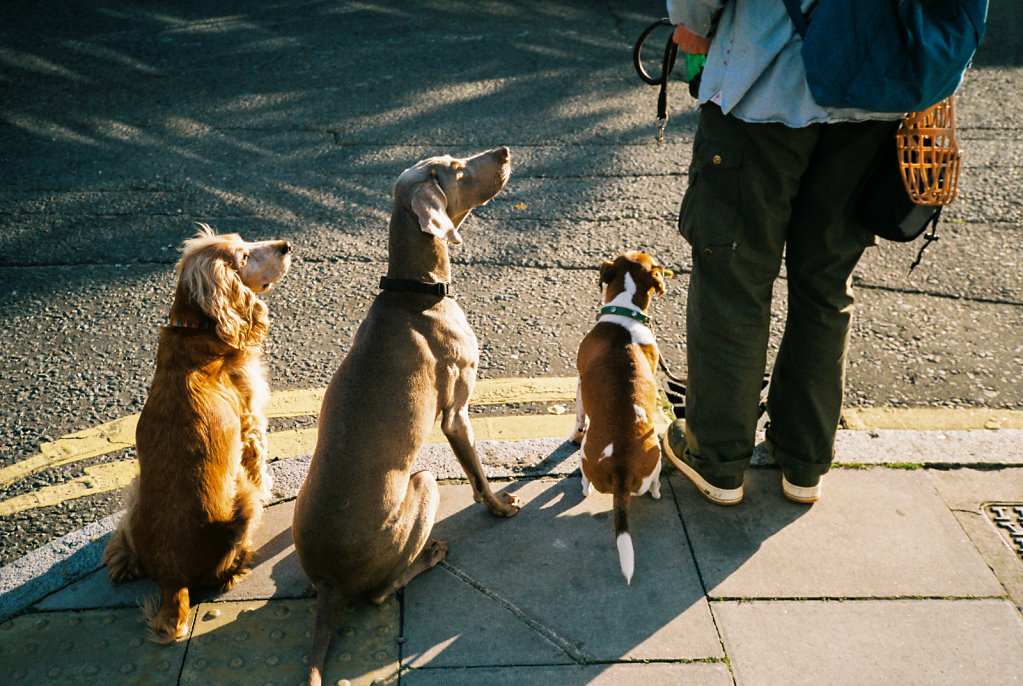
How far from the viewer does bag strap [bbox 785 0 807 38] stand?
8.20 feet

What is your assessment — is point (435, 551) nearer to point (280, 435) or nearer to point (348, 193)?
point (280, 435)

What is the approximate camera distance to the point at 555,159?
6.45 metres

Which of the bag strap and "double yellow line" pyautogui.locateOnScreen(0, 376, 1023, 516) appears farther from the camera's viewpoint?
"double yellow line" pyautogui.locateOnScreen(0, 376, 1023, 516)

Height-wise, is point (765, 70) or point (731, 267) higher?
point (765, 70)

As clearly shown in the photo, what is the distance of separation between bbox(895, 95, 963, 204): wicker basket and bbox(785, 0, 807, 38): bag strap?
46cm

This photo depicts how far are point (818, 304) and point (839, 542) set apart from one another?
0.96m

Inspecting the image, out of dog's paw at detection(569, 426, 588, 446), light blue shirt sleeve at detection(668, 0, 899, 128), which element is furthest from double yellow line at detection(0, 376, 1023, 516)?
light blue shirt sleeve at detection(668, 0, 899, 128)

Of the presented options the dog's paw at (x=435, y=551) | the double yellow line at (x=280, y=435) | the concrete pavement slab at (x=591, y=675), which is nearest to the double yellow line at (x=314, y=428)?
the double yellow line at (x=280, y=435)

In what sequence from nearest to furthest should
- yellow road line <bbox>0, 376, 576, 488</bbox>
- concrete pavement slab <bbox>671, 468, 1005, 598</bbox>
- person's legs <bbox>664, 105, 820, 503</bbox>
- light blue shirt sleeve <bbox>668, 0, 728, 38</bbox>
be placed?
1. light blue shirt sleeve <bbox>668, 0, 728, 38</bbox>
2. person's legs <bbox>664, 105, 820, 503</bbox>
3. concrete pavement slab <bbox>671, 468, 1005, 598</bbox>
4. yellow road line <bbox>0, 376, 576, 488</bbox>

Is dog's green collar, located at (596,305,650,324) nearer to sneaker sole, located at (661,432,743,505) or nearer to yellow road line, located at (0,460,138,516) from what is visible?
sneaker sole, located at (661,432,743,505)

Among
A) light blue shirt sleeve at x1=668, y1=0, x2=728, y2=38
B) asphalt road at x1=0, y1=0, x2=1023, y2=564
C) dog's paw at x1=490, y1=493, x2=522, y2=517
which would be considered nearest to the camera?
light blue shirt sleeve at x1=668, y1=0, x2=728, y2=38

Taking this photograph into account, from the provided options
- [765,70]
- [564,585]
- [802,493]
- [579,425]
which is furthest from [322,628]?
[765,70]

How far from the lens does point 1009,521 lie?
3.33 meters

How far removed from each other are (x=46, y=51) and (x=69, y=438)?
21.2 feet
